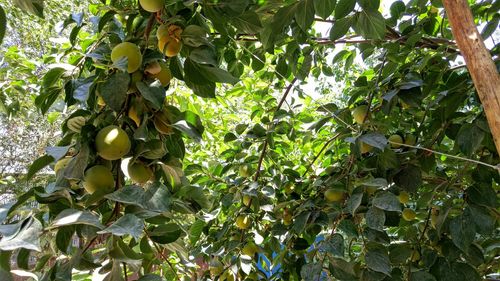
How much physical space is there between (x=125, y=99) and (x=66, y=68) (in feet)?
0.78

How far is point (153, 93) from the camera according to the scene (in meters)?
0.67

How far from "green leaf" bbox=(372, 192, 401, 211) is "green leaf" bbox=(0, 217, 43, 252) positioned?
2.43ft

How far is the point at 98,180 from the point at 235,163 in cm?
121

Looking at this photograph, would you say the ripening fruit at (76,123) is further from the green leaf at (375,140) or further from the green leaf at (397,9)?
the green leaf at (397,9)

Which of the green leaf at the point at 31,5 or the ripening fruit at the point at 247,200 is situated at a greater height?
the green leaf at the point at 31,5

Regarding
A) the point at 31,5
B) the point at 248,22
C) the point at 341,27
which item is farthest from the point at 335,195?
the point at 31,5

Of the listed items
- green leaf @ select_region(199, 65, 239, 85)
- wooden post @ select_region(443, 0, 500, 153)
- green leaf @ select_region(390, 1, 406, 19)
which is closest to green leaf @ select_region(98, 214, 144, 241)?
green leaf @ select_region(199, 65, 239, 85)

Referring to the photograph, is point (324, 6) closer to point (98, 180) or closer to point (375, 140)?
point (375, 140)

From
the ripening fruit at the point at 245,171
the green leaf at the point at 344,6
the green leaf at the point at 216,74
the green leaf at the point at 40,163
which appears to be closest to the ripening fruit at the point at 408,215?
the ripening fruit at the point at 245,171

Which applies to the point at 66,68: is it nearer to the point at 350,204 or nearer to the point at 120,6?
the point at 120,6

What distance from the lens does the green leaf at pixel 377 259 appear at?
988mm

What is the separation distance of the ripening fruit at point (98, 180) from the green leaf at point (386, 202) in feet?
2.05

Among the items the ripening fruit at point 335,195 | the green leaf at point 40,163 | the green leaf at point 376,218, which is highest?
the green leaf at point 40,163

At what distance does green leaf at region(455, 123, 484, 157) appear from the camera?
3.37 feet
